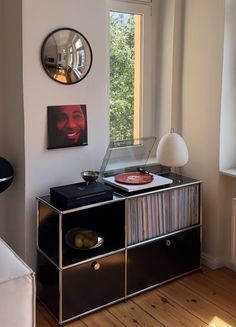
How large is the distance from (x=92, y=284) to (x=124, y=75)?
1.43 metres

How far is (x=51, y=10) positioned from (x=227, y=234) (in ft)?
5.96

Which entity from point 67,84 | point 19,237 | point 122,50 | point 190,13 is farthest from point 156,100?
point 19,237

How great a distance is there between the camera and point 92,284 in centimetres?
232

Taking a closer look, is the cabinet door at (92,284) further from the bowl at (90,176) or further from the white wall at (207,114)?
the white wall at (207,114)

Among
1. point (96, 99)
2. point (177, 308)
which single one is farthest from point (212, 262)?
point (96, 99)

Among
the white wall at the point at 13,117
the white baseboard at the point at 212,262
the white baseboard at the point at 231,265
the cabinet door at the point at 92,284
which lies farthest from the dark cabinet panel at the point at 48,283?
the white baseboard at the point at 231,265

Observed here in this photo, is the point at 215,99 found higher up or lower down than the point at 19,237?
higher up

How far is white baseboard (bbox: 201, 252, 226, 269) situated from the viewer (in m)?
2.86

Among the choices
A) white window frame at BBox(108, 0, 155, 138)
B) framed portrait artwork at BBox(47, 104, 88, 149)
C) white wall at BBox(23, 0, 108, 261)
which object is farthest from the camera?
white window frame at BBox(108, 0, 155, 138)

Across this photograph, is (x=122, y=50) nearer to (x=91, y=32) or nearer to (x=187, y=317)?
(x=91, y=32)

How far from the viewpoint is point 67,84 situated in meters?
2.45

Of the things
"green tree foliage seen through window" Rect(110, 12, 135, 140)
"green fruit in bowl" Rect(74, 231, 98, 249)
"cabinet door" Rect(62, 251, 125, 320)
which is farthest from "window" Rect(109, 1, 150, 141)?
"cabinet door" Rect(62, 251, 125, 320)

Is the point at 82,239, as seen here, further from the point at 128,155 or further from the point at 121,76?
the point at 121,76

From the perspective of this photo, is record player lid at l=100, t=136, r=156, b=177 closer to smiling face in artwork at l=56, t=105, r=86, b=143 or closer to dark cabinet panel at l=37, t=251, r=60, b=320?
smiling face in artwork at l=56, t=105, r=86, b=143
